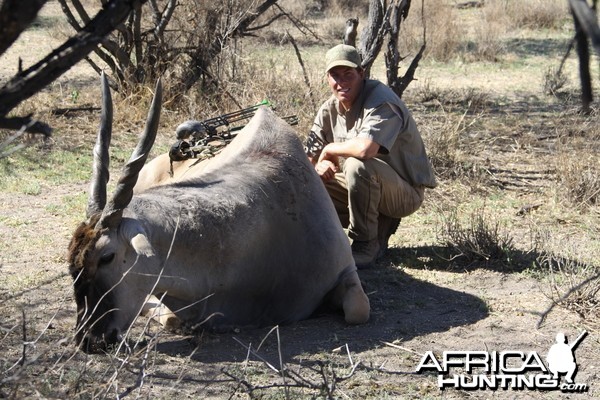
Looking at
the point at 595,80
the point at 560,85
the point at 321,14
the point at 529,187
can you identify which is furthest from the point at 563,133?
the point at 321,14

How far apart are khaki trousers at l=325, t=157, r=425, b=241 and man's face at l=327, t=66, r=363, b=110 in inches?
17.8

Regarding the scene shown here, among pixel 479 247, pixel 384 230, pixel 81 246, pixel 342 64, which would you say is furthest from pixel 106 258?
pixel 479 247

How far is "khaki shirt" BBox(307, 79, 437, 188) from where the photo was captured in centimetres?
647

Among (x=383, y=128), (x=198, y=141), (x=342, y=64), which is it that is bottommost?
(x=198, y=141)

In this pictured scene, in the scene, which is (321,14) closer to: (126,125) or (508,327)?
(126,125)

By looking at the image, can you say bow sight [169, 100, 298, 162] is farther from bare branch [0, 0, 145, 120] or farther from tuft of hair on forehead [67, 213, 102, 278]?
bare branch [0, 0, 145, 120]

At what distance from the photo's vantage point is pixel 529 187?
8641 mm

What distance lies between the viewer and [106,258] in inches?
189

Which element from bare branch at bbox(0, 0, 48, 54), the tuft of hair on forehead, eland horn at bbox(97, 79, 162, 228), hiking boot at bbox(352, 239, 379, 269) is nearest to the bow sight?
hiking boot at bbox(352, 239, 379, 269)

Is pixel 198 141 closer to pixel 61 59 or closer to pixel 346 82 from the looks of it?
pixel 346 82

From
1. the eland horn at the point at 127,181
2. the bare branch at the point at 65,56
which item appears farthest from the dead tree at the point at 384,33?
the bare branch at the point at 65,56

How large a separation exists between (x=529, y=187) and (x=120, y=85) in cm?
489

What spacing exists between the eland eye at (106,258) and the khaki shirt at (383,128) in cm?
225

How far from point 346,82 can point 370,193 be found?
2.63ft
